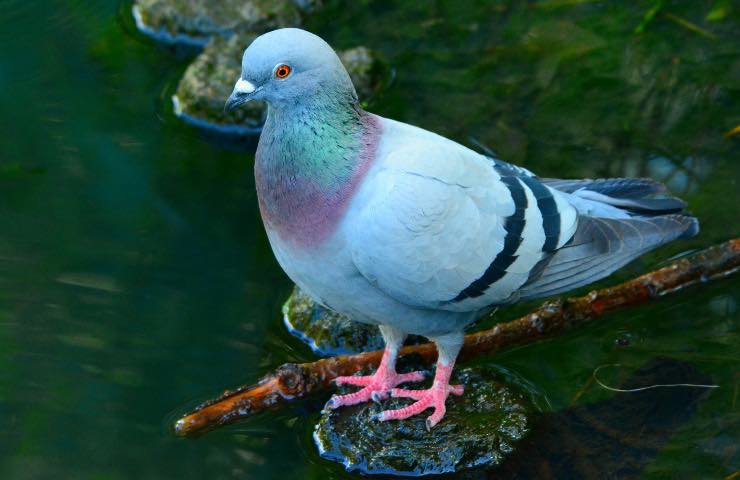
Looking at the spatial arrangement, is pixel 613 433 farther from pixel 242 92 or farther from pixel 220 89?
pixel 220 89

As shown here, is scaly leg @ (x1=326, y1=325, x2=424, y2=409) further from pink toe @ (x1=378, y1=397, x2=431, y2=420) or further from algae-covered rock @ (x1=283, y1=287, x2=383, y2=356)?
algae-covered rock @ (x1=283, y1=287, x2=383, y2=356)

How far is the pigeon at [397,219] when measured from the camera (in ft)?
16.4

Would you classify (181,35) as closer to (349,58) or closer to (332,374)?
(349,58)

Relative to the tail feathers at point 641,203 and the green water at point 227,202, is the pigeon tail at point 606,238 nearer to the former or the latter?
the tail feathers at point 641,203

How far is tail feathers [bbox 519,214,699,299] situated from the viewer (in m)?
5.63

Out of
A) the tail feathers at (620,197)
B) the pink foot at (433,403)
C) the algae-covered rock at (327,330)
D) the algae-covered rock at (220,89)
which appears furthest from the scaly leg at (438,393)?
the algae-covered rock at (220,89)

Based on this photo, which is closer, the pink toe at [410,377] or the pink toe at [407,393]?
the pink toe at [407,393]

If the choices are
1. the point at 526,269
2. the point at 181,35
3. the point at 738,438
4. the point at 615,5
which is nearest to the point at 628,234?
the point at 526,269

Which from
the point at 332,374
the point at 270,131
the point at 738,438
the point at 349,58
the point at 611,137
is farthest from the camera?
the point at 349,58

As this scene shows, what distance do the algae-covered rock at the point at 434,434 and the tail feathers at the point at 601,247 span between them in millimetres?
633

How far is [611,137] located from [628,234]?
2.45m

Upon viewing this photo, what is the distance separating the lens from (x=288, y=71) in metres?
5.01

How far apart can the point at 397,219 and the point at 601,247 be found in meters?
1.29

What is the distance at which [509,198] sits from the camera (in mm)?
5379
